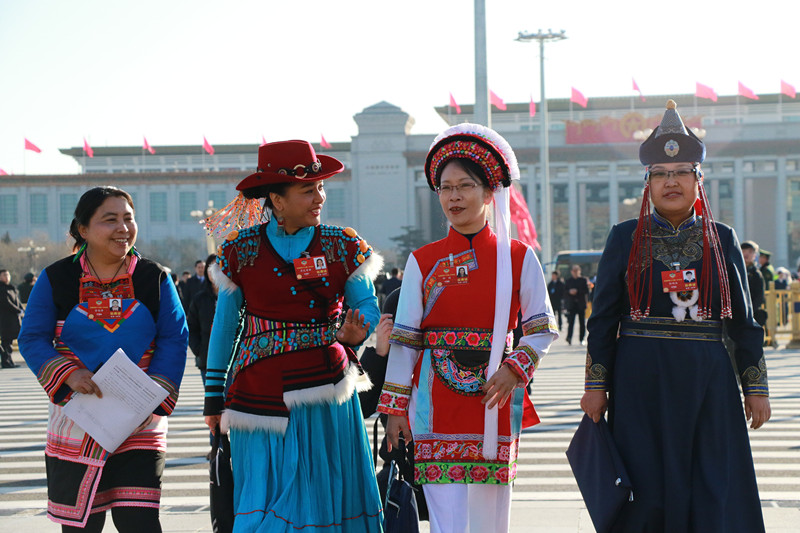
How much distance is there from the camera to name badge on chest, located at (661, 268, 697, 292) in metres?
3.65

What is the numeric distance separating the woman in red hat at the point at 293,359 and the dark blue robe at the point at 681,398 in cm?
92

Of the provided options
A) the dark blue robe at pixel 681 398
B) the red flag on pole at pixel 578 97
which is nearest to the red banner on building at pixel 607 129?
the red flag on pole at pixel 578 97

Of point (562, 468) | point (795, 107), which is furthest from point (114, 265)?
point (795, 107)

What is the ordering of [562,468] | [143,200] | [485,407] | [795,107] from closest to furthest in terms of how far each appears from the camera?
[485,407], [562,468], [143,200], [795,107]

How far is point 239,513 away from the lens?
3475mm

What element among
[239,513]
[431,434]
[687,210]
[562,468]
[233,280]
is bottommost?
[562,468]

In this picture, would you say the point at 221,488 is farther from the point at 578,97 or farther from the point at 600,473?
the point at 578,97

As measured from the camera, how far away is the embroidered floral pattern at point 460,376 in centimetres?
346

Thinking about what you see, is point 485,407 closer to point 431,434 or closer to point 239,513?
point 431,434

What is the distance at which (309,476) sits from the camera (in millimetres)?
3561

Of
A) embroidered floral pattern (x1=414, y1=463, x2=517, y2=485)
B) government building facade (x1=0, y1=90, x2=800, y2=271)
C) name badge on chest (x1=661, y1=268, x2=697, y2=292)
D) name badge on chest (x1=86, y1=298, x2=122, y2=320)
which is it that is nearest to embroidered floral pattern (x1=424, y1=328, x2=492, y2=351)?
embroidered floral pattern (x1=414, y1=463, x2=517, y2=485)

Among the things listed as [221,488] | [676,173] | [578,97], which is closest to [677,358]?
[676,173]

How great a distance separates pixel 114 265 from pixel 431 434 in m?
1.41

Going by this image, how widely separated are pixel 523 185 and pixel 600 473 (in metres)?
71.7
